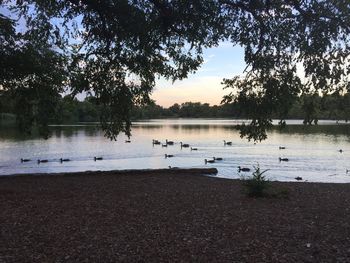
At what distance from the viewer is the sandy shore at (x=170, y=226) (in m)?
7.73

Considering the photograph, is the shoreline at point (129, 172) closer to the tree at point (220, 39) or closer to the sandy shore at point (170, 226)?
the sandy shore at point (170, 226)

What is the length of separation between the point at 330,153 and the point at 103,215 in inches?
1554

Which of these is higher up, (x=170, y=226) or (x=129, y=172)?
(x=170, y=226)

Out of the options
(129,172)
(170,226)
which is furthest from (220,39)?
(129,172)

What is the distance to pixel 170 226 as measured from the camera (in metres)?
9.80

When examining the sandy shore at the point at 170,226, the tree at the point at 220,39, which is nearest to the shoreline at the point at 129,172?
the sandy shore at the point at 170,226

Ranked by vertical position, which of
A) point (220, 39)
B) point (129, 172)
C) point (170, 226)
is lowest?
point (129, 172)

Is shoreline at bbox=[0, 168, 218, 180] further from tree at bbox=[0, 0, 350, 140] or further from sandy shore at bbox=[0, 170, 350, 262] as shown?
tree at bbox=[0, 0, 350, 140]

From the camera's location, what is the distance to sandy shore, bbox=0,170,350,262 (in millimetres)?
7727

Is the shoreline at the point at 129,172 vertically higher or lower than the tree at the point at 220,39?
lower

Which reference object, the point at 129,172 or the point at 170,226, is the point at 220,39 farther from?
the point at 129,172

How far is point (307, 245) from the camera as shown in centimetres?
823

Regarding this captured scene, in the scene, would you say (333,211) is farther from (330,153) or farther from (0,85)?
(330,153)

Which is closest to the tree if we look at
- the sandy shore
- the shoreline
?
the sandy shore
